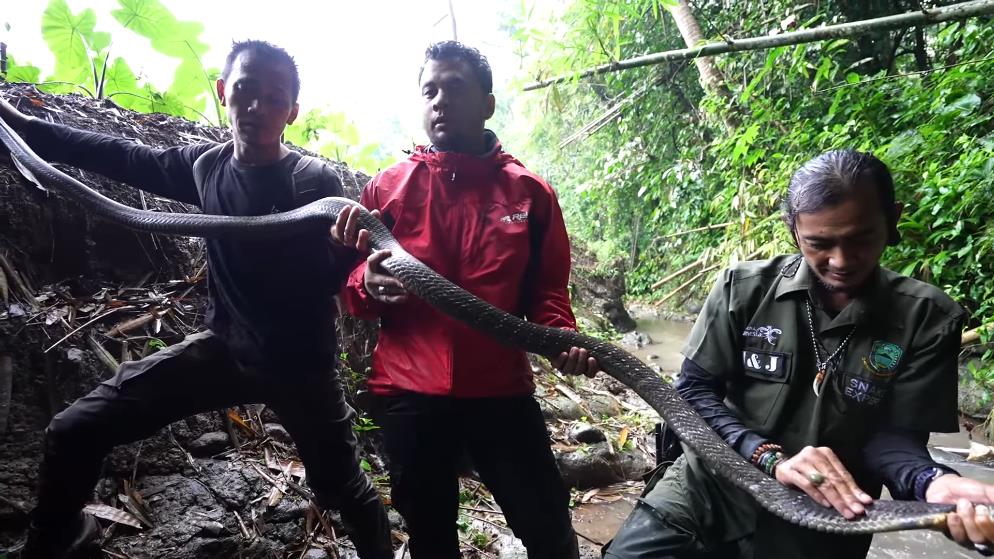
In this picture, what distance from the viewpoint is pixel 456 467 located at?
1.76 meters

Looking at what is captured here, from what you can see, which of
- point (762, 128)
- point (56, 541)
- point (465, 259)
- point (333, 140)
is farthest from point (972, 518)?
point (762, 128)

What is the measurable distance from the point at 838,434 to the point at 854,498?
33cm

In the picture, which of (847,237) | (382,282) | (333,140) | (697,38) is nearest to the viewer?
(847,237)

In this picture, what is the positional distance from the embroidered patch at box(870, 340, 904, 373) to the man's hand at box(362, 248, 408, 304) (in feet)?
5.00

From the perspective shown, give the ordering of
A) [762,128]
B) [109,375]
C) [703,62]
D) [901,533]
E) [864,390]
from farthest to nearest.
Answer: [703,62]
[762,128]
[901,533]
[109,375]
[864,390]

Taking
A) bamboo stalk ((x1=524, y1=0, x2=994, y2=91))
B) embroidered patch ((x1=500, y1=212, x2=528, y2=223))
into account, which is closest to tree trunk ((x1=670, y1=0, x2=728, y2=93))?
bamboo stalk ((x1=524, y1=0, x2=994, y2=91))

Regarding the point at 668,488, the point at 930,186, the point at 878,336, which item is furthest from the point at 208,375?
the point at 930,186

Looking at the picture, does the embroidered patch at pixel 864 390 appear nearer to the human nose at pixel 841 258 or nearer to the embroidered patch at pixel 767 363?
the embroidered patch at pixel 767 363

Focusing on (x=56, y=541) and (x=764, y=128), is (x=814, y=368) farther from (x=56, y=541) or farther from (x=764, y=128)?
(x=764, y=128)

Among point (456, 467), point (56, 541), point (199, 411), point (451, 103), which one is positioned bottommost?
point (56, 541)

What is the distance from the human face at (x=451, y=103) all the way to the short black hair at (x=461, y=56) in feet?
0.06

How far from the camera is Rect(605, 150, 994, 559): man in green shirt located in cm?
146

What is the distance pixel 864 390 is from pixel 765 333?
32cm

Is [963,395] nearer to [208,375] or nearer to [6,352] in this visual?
[208,375]
